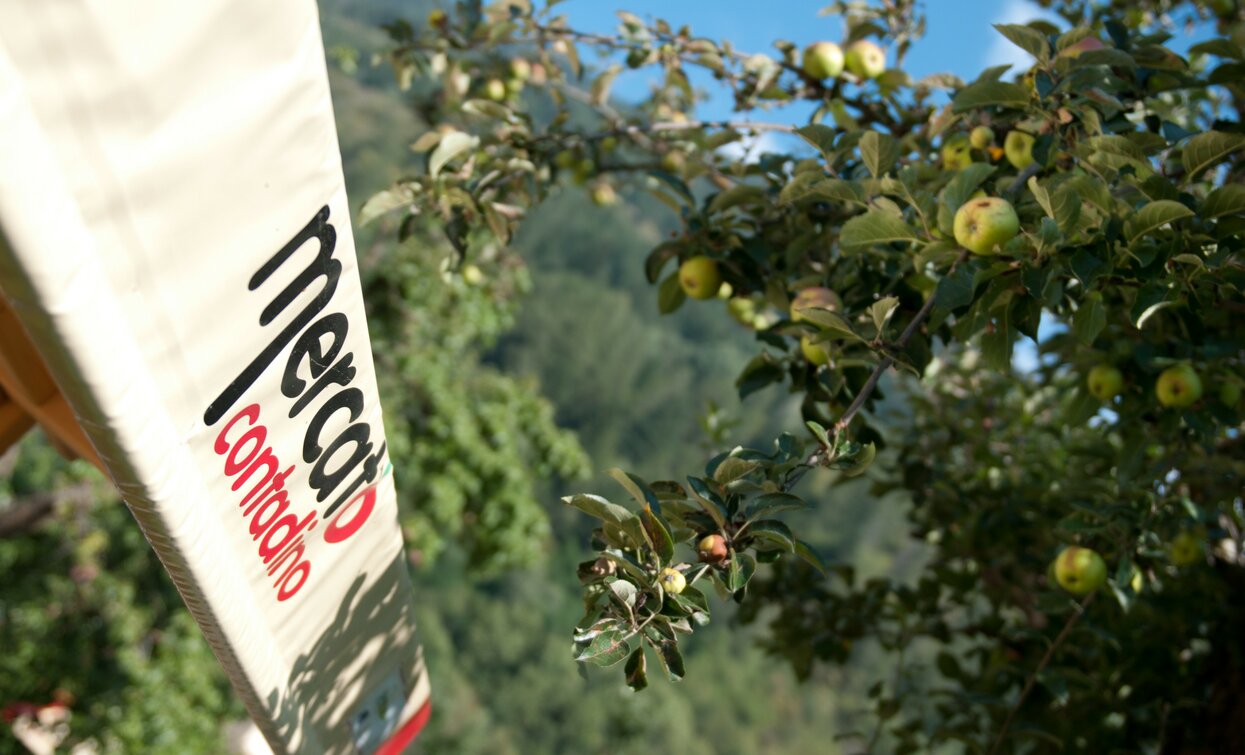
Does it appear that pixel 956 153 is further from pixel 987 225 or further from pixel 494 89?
pixel 494 89

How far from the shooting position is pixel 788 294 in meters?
1.49

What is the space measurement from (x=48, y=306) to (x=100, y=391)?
0.08 metres

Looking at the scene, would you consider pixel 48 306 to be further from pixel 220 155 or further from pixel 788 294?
pixel 788 294

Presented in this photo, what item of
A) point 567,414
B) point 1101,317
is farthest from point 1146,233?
point 567,414

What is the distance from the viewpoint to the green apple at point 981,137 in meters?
1.38

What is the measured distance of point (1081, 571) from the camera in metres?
1.48

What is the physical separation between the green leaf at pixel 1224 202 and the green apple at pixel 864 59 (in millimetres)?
885

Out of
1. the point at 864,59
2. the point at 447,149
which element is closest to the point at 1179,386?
the point at 864,59

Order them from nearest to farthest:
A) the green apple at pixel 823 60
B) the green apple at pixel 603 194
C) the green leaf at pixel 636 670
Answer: the green leaf at pixel 636 670, the green apple at pixel 823 60, the green apple at pixel 603 194

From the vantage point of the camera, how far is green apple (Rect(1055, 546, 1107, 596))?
1479mm

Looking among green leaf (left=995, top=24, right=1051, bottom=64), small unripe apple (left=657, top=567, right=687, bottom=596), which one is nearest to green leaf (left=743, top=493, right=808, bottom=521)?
small unripe apple (left=657, top=567, right=687, bottom=596)

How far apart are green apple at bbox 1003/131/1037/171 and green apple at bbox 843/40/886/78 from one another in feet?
1.63

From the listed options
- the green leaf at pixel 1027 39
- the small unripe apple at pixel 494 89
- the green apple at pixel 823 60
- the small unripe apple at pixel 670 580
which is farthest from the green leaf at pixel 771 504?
the small unripe apple at pixel 494 89

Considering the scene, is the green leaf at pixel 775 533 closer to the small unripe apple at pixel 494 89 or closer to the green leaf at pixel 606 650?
the green leaf at pixel 606 650
